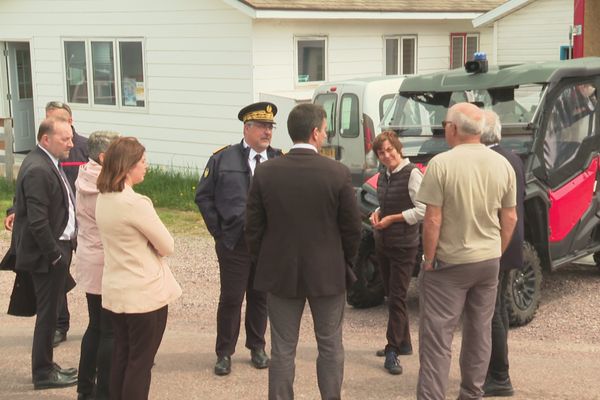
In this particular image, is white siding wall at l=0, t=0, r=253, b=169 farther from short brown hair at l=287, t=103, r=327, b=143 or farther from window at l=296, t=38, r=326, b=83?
short brown hair at l=287, t=103, r=327, b=143

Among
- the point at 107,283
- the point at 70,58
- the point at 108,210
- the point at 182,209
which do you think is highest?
the point at 70,58

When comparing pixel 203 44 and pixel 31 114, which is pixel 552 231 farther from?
pixel 31 114

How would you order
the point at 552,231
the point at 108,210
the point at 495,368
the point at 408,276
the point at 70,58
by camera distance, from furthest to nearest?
the point at 70,58, the point at 552,231, the point at 408,276, the point at 495,368, the point at 108,210

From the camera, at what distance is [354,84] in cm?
1333

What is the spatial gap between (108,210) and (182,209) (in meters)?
9.08

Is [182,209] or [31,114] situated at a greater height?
[31,114]

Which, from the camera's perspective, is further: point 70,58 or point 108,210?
point 70,58

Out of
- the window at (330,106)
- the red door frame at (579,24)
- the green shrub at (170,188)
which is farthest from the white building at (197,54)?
the red door frame at (579,24)

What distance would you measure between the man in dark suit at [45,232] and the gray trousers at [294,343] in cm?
170

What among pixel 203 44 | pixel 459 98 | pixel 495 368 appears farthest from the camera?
pixel 203 44

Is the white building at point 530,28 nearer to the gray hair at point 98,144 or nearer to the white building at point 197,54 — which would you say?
the white building at point 197,54

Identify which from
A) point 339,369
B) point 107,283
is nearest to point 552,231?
point 339,369

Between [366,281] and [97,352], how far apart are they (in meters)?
3.10

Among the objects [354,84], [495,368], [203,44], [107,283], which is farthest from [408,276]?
[203,44]
